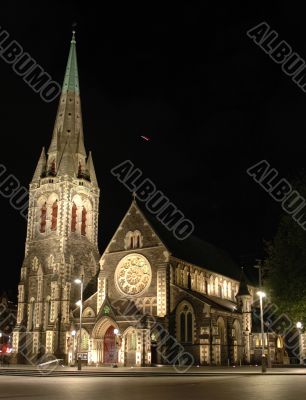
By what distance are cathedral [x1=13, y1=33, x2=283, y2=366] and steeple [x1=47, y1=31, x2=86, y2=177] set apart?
147 mm

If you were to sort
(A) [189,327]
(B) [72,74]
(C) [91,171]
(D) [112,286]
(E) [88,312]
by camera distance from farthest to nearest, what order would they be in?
(B) [72,74], (C) [91,171], (E) [88,312], (D) [112,286], (A) [189,327]

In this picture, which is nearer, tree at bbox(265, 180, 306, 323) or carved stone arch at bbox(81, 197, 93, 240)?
tree at bbox(265, 180, 306, 323)

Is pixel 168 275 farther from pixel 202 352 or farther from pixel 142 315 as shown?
pixel 202 352

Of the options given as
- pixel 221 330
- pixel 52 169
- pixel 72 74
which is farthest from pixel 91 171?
pixel 221 330

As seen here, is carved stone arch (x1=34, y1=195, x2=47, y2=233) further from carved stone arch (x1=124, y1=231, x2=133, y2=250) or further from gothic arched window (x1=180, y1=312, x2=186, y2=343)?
gothic arched window (x1=180, y1=312, x2=186, y2=343)

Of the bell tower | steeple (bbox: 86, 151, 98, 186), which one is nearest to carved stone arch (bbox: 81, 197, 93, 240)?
the bell tower

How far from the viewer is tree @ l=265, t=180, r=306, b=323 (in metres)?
32.4

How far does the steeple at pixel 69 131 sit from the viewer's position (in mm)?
67875

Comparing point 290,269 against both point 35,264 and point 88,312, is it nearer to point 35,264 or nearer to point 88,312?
point 88,312

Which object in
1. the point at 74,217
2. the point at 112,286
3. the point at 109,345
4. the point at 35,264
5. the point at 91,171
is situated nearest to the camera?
the point at 109,345

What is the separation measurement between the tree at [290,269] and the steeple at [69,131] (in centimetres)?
3754

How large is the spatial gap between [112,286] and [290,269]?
2605 centimetres

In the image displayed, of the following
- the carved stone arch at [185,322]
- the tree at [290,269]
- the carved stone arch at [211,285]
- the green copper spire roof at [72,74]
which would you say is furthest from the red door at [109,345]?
the green copper spire roof at [72,74]

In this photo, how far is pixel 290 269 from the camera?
33.3 m
